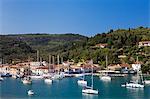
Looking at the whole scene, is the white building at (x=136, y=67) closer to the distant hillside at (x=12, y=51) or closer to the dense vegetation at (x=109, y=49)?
the dense vegetation at (x=109, y=49)

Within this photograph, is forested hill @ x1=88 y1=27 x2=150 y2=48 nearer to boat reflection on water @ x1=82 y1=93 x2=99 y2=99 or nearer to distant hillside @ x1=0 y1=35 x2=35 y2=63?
distant hillside @ x1=0 y1=35 x2=35 y2=63

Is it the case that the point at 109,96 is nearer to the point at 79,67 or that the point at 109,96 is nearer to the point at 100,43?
the point at 79,67

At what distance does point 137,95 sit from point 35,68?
33.9 ft

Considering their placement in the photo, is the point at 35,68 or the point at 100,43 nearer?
the point at 35,68

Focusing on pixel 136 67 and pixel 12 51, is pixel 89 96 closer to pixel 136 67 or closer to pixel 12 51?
pixel 136 67

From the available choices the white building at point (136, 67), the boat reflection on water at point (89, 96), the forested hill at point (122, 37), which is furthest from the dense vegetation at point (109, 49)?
the boat reflection on water at point (89, 96)

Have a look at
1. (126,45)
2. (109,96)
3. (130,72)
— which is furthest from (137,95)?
(126,45)

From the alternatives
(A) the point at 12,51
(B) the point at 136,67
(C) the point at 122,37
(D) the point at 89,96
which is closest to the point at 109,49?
(C) the point at 122,37

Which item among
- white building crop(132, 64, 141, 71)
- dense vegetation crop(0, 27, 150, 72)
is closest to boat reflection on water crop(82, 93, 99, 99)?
white building crop(132, 64, 141, 71)

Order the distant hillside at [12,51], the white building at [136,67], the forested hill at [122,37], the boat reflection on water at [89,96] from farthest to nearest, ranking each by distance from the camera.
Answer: the distant hillside at [12,51]
the forested hill at [122,37]
the white building at [136,67]
the boat reflection on water at [89,96]

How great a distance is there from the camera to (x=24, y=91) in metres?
12.9

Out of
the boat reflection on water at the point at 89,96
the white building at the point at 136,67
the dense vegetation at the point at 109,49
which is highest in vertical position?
the dense vegetation at the point at 109,49

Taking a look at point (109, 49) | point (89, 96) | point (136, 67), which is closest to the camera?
point (89, 96)

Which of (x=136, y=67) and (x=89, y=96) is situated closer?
(x=89, y=96)
